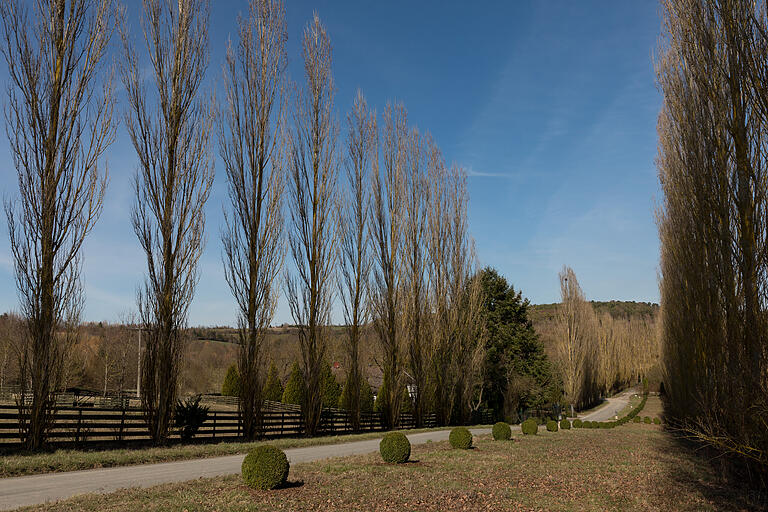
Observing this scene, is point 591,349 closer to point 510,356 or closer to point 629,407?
point 629,407

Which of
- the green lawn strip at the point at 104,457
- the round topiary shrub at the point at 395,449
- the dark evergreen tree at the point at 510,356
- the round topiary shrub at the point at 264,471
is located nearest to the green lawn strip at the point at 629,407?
the dark evergreen tree at the point at 510,356

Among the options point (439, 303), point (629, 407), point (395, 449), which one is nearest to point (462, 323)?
point (439, 303)

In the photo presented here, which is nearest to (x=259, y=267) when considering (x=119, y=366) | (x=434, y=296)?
(x=434, y=296)

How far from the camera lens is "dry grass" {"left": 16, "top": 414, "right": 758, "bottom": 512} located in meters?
7.45

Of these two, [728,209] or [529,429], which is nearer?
[728,209]

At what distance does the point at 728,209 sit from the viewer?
32.4 ft

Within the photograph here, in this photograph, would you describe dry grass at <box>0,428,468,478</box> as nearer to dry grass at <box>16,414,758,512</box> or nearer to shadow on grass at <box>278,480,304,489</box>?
dry grass at <box>16,414,758,512</box>

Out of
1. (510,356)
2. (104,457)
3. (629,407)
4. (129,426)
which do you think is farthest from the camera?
(629,407)

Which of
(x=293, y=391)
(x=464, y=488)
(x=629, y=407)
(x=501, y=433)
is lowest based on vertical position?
(x=629, y=407)

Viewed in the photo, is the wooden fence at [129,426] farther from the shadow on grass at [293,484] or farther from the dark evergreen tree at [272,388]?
the dark evergreen tree at [272,388]

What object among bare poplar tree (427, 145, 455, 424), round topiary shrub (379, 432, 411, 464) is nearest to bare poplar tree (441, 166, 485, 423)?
bare poplar tree (427, 145, 455, 424)

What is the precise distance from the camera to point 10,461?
376 inches

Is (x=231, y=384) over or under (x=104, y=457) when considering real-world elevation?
under

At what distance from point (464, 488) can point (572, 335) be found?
1483 inches
